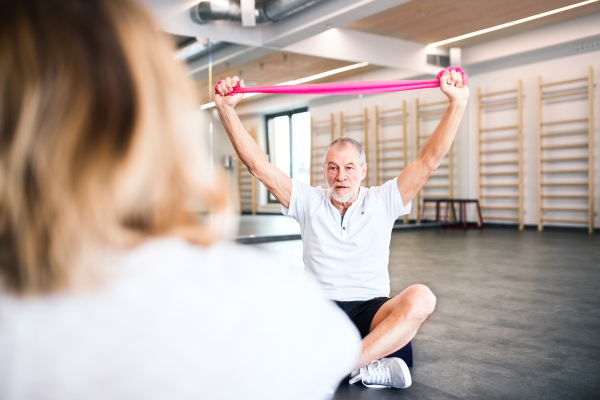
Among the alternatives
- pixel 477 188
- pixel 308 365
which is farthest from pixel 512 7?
pixel 308 365

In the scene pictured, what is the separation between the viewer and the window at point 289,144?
7.26m

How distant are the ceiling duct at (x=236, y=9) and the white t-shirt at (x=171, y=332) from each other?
612 cm

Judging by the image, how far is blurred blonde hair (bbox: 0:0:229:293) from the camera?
1.46 ft

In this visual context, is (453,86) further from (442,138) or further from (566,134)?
(566,134)

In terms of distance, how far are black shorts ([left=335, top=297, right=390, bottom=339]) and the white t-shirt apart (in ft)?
4.87

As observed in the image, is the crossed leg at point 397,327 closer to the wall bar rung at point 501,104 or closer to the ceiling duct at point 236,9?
the ceiling duct at point 236,9

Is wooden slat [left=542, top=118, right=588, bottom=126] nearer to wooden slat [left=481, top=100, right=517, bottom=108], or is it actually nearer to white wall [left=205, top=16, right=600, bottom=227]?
white wall [left=205, top=16, right=600, bottom=227]

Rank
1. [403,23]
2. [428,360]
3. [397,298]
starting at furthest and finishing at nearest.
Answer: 1. [403,23]
2. [428,360]
3. [397,298]

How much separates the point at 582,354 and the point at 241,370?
2.25 metres

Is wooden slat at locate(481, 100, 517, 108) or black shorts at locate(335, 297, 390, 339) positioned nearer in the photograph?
black shorts at locate(335, 297, 390, 339)

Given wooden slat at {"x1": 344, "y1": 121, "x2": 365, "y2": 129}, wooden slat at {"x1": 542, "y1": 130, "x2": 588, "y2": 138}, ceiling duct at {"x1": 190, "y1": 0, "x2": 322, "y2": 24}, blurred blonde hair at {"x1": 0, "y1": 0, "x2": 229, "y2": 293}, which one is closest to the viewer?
blurred blonde hair at {"x1": 0, "y1": 0, "x2": 229, "y2": 293}

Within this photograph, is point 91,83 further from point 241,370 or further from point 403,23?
point 403,23

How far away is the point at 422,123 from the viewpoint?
31.4 feet

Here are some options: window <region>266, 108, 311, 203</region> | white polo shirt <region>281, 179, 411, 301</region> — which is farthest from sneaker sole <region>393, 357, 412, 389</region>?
window <region>266, 108, 311, 203</region>
